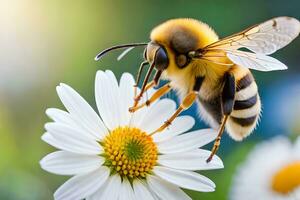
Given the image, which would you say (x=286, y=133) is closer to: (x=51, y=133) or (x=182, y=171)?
(x=182, y=171)

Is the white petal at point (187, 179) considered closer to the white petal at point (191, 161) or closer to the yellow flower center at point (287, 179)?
the white petal at point (191, 161)

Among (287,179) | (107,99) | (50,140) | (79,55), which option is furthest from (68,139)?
(79,55)

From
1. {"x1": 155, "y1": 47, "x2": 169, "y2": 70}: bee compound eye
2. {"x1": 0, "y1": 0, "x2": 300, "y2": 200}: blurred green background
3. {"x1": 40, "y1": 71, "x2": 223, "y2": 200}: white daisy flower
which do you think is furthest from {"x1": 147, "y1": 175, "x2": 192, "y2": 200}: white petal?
{"x1": 0, "y1": 0, "x2": 300, "y2": 200}: blurred green background

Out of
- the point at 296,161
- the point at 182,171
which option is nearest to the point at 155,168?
the point at 182,171

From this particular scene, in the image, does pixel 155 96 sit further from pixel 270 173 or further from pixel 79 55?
pixel 79 55

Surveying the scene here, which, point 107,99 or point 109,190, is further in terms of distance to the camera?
point 107,99

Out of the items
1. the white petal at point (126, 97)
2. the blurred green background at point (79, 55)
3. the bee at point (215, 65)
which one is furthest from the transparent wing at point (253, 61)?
the blurred green background at point (79, 55)

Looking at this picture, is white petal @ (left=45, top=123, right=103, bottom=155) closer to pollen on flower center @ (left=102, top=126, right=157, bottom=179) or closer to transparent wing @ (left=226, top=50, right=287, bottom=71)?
pollen on flower center @ (left=102, top=126, right=157, bottom=179)
